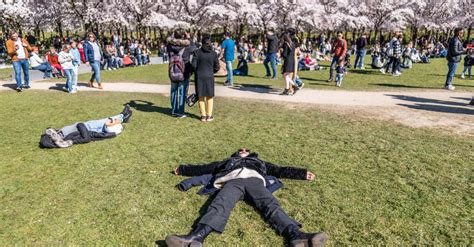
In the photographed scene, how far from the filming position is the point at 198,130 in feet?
24.1

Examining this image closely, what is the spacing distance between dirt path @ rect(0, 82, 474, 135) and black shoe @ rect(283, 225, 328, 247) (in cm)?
521

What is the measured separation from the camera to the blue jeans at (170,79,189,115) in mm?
8266

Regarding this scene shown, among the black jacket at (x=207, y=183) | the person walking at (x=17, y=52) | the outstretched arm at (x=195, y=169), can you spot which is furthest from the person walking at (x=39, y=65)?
the black jacket at (x=207, y=183)

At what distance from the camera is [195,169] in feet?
16.2

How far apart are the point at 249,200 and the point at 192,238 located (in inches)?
42.2

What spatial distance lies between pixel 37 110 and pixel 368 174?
325 inches

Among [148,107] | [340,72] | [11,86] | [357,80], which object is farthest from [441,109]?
[11,86]

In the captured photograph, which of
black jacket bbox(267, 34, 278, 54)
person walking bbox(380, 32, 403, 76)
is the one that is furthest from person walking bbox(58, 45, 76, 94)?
person walking bbox(380, 32, 403, 76)

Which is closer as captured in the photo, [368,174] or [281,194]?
[281,194]

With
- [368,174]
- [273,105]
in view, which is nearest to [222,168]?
[368,174]

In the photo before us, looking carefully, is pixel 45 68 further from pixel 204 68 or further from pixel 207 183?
pixel 207 183

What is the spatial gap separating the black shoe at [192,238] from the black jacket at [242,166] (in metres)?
1.10

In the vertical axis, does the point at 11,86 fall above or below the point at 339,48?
below

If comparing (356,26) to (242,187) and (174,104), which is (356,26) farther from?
(242,187)
